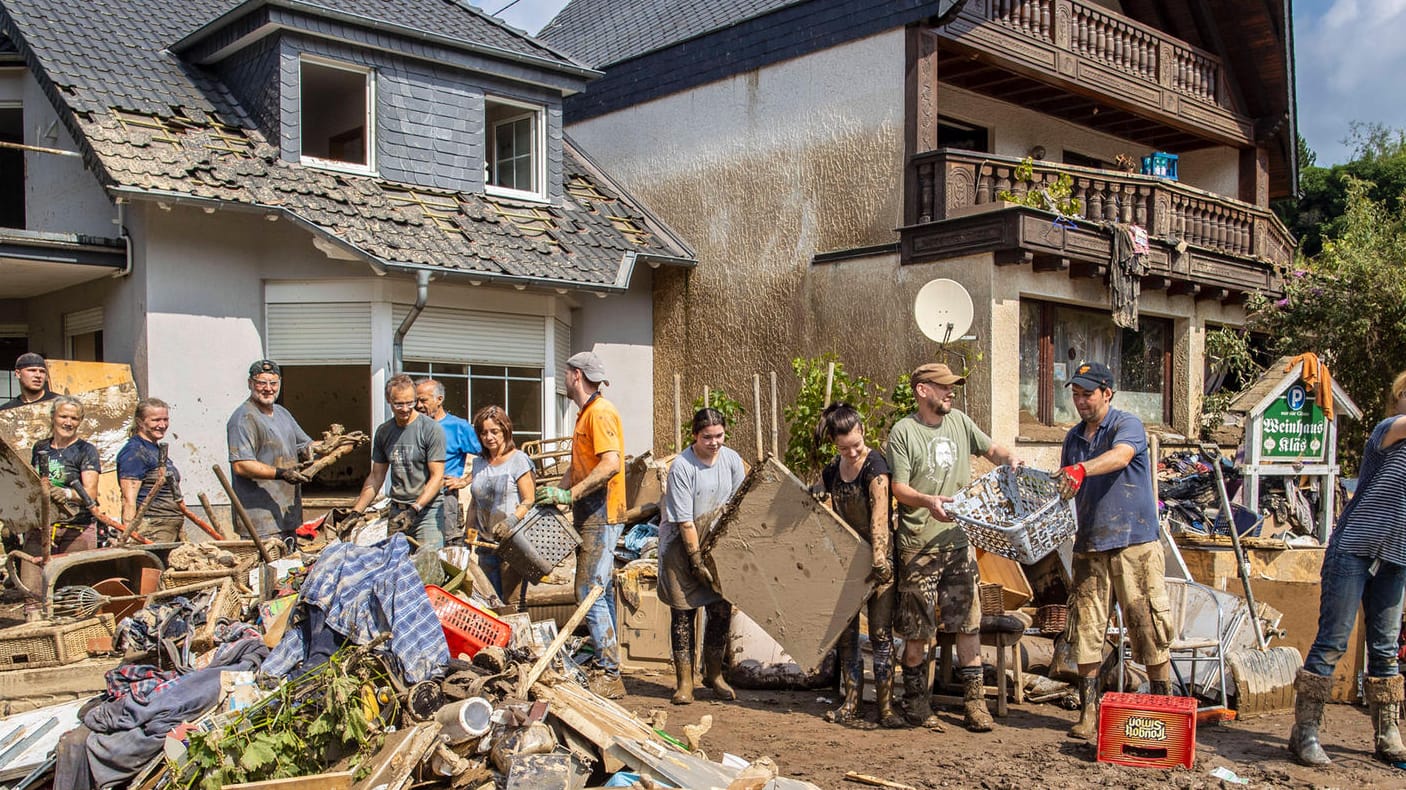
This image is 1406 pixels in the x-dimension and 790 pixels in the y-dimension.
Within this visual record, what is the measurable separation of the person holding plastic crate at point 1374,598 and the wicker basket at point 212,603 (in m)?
5.70

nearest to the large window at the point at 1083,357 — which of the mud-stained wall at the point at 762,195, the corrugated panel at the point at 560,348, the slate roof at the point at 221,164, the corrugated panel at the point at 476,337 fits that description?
the mud-stained wall at the point at 762,195

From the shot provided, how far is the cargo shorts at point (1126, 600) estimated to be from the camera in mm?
5824

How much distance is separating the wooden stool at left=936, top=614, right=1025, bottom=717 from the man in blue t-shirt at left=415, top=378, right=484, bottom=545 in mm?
3381

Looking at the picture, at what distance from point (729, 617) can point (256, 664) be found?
2.75m

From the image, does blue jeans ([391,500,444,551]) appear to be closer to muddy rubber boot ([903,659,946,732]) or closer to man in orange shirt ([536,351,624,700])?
man in orange shirt ([536,351,624,700])

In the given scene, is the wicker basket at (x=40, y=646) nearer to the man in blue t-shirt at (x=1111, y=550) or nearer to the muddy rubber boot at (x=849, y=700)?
the muddy rubber boot at (x=849, y=700)

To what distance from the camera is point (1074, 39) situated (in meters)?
13.5

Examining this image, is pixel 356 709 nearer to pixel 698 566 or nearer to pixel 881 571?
pixel 698 566

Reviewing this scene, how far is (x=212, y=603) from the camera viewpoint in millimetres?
6484

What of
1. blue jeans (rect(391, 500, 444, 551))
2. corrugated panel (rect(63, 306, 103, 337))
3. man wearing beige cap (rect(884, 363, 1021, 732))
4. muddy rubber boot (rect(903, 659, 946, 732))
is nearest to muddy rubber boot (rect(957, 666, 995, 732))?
man wearing beige cap (rect(884, 363, 1021, 732))

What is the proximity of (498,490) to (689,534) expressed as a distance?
1.49 meters

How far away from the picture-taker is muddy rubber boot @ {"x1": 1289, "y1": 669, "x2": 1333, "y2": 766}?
5547 millimetres

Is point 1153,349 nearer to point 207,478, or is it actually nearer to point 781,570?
point 781,570

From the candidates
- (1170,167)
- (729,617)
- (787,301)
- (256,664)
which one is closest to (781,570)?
(729,617)
